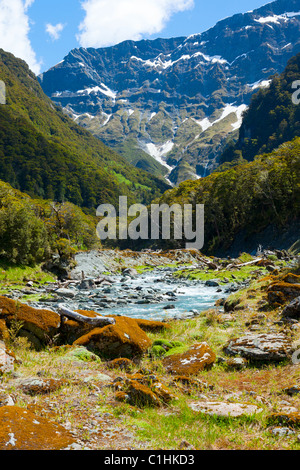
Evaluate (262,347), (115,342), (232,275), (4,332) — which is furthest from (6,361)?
(232,275)

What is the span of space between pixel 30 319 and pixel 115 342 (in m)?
3.18

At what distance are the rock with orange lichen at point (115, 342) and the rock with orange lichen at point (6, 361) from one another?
252cm

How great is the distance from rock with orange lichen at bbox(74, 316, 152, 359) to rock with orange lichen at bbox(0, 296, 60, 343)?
1.21m

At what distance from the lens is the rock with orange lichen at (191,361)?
27.2 ft

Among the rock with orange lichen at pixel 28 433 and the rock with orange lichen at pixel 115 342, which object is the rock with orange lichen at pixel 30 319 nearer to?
the rock with orange lichen at pixel 115 342

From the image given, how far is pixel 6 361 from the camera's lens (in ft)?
24.7

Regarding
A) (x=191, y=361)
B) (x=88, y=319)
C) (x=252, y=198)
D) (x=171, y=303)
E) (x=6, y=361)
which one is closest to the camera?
(x=6, y=361)

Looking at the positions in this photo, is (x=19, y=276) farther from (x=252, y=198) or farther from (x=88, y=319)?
(x=252, y=198)

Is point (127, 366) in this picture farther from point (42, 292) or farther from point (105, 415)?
point (42, 292)

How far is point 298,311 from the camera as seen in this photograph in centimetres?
1170

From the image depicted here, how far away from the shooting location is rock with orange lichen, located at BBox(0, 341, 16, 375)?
7199 mm

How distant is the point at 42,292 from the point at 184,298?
14.3 m

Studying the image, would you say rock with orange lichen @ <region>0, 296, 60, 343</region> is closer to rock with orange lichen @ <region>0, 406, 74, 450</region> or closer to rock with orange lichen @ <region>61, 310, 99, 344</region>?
rock with orange lichen @ <region>61, 310, 99, 344</region>
